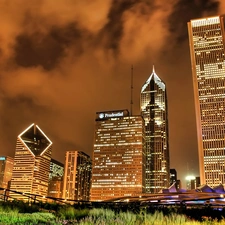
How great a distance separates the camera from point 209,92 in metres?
153

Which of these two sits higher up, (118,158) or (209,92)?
(209,92)

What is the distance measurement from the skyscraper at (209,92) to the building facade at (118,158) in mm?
45352

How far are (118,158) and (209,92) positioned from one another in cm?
6772

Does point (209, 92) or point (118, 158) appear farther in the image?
point (118, 158)

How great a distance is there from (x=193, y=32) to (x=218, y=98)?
4235cm

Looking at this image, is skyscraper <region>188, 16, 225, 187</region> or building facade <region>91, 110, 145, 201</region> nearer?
skyscraper <region>188, 16, 225, 187</region>

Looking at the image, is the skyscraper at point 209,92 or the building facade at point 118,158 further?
the building facade at point 118,158

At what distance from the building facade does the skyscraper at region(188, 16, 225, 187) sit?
4535cm

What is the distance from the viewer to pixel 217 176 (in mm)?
138250

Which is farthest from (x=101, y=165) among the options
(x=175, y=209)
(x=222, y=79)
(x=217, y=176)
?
(x=175, y=209)

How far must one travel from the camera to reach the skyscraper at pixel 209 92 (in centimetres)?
14038

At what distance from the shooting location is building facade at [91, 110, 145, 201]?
573ft

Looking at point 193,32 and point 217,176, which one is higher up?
point 193,32

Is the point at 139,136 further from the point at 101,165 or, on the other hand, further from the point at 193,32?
A: the point at 193,32
